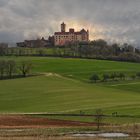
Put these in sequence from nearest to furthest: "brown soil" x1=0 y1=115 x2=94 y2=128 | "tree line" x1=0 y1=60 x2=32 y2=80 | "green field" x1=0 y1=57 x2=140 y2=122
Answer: "brown soil" x1=0 y1=115 x2=94 y2=128, "green field" x1=0 y1=57 x2=140 y2=122, "tree line" x1=0 y1=60 x2=32 y2=80

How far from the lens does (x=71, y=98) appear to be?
86.2 m

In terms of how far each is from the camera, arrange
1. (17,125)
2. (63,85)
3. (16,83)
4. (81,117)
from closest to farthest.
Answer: (17,125), (81,117), (63,85), (16,83)

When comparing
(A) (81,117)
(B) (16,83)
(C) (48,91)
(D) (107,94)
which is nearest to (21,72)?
(B) (16,83)

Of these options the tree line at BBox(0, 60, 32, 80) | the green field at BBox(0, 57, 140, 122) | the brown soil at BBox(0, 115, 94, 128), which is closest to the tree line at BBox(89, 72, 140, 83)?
the green field at BBox(0, 57, 140, 122)

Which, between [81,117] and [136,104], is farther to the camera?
[136,104]

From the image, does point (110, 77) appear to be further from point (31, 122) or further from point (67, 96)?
point (31, 122)

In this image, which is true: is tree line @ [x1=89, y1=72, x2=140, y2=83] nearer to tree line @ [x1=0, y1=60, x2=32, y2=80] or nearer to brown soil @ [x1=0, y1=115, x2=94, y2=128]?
tree line @ [x1=0, y1=60, x2=32, y2=80]

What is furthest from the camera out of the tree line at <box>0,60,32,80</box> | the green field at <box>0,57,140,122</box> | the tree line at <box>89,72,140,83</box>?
the tree line at <box>0,60,32,80</box>

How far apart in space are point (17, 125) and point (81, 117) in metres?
11.7

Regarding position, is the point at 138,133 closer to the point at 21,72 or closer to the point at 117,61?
the point at 21,72

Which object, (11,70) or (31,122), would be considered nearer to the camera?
(31,122)

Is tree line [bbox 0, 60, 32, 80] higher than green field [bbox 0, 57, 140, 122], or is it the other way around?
tree line [bbox 0, 60, 32, 80]

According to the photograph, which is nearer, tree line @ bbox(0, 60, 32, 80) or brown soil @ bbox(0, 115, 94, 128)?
brown soil @ bbox(0, 115, 94, 128)

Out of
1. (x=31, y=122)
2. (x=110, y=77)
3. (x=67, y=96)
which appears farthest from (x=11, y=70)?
(x=31, y=122)
